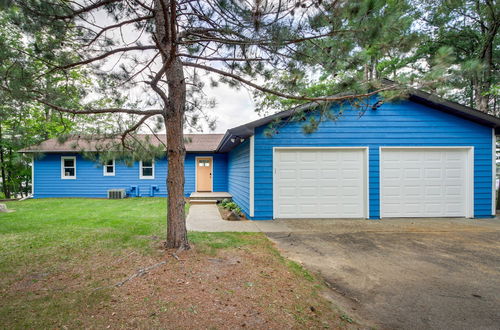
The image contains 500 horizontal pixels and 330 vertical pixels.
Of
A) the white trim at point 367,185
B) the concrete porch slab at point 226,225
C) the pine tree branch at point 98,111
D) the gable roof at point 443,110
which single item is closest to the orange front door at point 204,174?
the concrete porch slab at point 226,225

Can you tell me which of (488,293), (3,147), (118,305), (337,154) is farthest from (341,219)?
(3,147)

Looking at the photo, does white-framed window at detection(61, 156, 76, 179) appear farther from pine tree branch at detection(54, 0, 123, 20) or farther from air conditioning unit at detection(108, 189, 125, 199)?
pine tree branch at detection(54, 0, 123, 20)

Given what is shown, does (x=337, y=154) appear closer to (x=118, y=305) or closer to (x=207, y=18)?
(x=207, y=18)

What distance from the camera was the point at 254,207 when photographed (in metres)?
6.32

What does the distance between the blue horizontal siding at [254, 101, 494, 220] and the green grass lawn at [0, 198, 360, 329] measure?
3.73 metres

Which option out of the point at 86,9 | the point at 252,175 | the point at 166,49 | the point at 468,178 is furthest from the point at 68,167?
the point at 468,178

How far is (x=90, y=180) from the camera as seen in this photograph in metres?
11.6

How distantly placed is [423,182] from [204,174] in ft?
30.7

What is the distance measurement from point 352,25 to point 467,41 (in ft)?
34.6

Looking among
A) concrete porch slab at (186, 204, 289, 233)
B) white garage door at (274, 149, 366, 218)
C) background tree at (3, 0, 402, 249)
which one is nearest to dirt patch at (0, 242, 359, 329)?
background tree at (3, 0, 402, 249)

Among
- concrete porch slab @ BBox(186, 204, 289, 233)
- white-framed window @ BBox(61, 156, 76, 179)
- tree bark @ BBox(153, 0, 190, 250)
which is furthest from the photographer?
white-framed window @ BBox(61, 156, 76, 179)

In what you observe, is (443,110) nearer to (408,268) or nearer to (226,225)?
(408,268)

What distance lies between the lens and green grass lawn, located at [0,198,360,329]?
2.04 m

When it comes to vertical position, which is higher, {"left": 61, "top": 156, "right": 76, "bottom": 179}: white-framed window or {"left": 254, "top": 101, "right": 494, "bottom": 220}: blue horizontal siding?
{"left": 254, "top": 101, "right": 494, "bottom": 220}: blue horizontal siding
